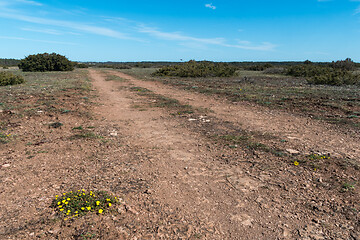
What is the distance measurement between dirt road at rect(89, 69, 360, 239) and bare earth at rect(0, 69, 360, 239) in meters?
0.01

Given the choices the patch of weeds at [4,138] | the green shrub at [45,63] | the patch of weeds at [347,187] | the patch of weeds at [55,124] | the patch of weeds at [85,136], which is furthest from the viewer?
the green shrub at [45,63]

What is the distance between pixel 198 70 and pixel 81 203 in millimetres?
23077

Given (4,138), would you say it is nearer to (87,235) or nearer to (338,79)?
(87,235)

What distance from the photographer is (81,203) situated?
2.87m

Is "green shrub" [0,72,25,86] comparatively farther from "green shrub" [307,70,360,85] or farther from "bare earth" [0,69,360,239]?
"green shrub" [307,70,360,85]

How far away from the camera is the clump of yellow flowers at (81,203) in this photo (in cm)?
277

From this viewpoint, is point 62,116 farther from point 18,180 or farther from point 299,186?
point 299,186

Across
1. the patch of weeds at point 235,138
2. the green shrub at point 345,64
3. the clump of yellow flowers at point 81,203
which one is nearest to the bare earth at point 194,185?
the clump of yellow flowers at point 81,203

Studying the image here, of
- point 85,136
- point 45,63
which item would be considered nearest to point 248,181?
point 85,136

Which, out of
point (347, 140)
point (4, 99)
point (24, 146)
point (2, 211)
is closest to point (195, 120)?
point (347, 140)

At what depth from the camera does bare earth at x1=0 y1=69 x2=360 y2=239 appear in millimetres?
2566

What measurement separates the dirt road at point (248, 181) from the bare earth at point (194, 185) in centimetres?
1

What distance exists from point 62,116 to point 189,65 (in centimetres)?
2134

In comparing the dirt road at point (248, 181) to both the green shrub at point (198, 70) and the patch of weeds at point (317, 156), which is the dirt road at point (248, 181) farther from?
the green shrub at point (198, 70)
